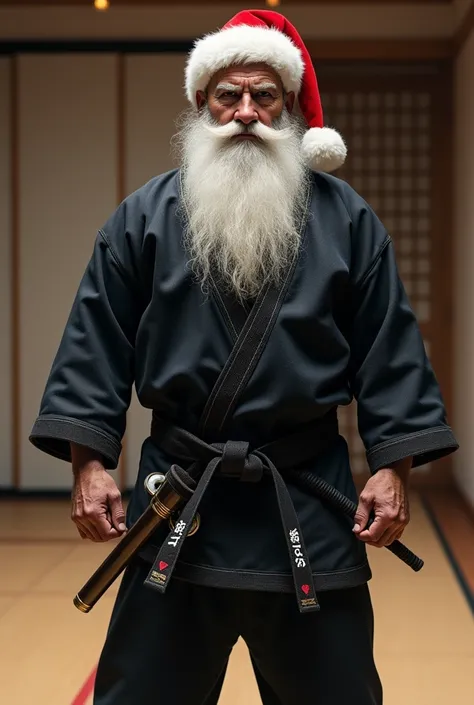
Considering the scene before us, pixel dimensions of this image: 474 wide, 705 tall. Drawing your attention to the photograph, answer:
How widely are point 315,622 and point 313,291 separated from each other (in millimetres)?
565

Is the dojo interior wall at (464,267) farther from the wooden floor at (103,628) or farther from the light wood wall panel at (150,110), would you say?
the light wood wall panel at (150,110)

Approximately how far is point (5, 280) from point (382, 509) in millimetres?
4489

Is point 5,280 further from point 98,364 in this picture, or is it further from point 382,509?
point 382,509

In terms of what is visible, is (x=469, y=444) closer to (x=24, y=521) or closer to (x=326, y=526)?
(x=24, y=521)

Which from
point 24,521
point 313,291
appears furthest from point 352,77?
point 313,291

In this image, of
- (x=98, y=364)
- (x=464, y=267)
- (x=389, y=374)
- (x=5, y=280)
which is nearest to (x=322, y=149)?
(x=389, y=374)

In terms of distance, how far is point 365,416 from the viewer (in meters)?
1.61

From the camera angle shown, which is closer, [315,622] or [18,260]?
[315,622]

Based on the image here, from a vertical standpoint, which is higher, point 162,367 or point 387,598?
point 162,367

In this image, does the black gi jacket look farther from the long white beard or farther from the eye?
the eye

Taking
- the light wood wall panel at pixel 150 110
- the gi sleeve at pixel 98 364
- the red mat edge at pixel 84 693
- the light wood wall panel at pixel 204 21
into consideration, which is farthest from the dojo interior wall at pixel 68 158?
the gi sleeve at pixel 98 364

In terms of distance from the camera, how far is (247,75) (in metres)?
1.68

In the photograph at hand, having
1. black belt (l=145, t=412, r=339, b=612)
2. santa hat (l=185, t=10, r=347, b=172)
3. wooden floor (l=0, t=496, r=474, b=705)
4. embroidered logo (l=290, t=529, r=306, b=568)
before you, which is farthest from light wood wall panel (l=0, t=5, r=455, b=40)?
embroidered logo (l=290, t=529, r=306, b=568)

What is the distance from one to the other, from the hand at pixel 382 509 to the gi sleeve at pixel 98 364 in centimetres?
44
